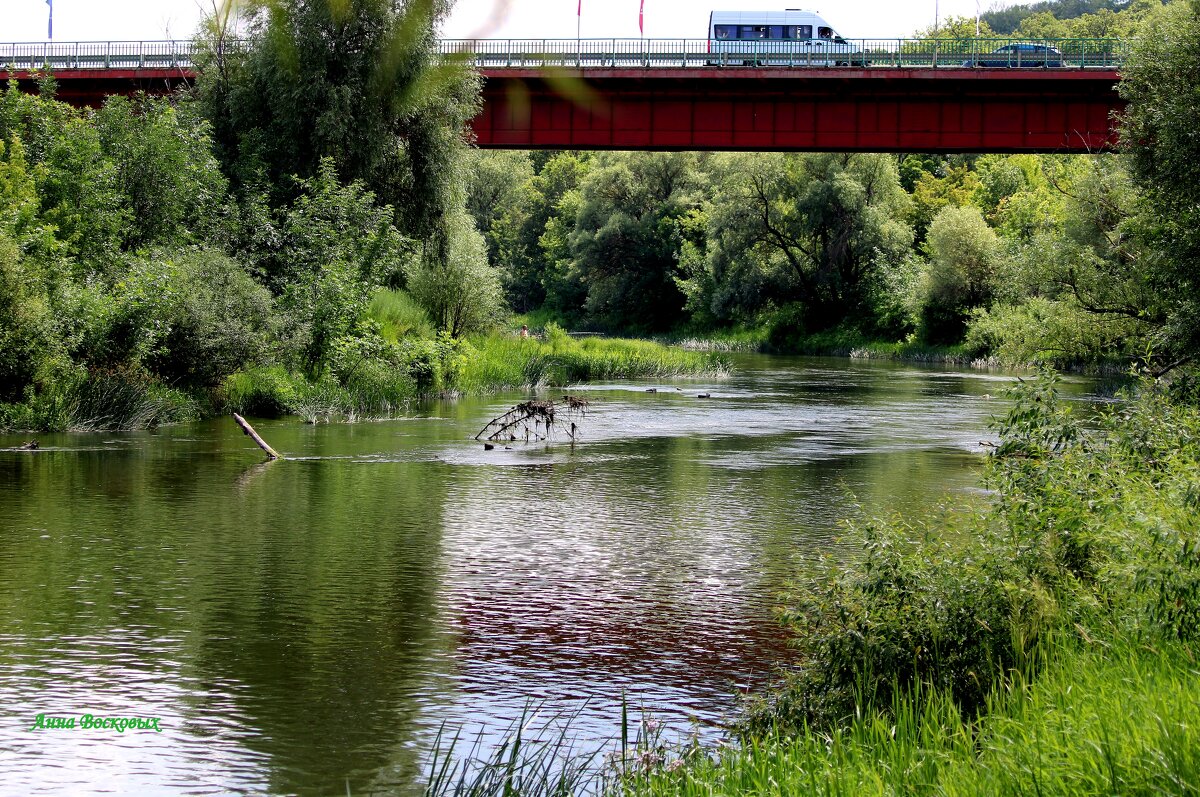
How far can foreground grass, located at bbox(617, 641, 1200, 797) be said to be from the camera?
6.66 metres

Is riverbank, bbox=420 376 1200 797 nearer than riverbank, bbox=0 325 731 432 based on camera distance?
Yes

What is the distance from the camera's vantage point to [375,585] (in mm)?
15609

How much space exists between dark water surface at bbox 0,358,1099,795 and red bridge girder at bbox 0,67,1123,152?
16132 millimetres

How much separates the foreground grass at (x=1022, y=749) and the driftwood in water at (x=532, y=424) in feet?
64.0

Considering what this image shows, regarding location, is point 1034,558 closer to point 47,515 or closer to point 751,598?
point 751,598

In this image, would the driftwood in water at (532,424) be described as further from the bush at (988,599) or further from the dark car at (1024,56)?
the dark car at (1024,56)

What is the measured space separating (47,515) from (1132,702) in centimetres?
1614

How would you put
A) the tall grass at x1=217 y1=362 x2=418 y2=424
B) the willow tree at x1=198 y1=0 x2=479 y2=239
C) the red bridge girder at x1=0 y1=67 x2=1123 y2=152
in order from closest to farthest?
the tall grass at x1=217 y1=362 x2=418 y2=424, the willow tree at x1=198 y1=0 x2=479 y2=239, the red bridge girder at x1=0 y1=67 x2=1123 y2=152

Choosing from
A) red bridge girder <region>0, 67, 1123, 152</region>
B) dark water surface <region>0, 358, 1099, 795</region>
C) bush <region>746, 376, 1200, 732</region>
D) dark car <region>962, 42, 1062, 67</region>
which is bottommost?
dark water surface <region>0, 358, 1099, 795</region>

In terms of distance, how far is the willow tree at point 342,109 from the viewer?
3762cm

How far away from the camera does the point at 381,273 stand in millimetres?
37719

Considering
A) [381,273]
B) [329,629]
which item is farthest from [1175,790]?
[381,273]

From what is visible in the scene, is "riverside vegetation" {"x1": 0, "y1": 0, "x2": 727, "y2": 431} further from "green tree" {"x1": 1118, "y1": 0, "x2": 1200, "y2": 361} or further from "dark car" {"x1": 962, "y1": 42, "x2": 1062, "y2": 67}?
"dark car" {"x1": 962, "y1": 42, "x2": 1062, "y2": 67}
